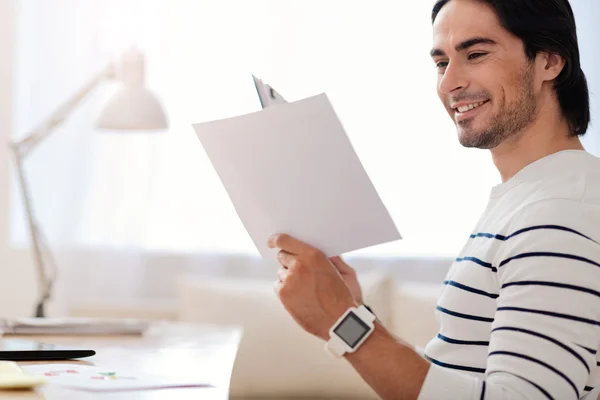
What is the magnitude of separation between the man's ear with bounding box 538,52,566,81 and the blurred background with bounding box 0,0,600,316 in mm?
1465

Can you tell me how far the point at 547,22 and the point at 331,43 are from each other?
1.57 m

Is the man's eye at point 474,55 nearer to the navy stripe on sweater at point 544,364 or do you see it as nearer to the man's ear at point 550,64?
the man's ear at point 550,64

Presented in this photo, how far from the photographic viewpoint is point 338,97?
281 centimetres

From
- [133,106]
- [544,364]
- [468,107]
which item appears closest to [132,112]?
[133,106]

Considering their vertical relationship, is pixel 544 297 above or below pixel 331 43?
below

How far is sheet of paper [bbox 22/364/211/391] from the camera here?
120cm

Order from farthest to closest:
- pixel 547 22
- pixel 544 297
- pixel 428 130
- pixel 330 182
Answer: pixel 428 130
pixel 547 22
pixel 330 182
pixel 544 297

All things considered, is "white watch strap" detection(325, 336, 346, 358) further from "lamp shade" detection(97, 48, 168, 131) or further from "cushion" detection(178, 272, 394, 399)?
"cushion" detection(178, 272, 394, 399)

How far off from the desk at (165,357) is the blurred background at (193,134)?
783 millimetres

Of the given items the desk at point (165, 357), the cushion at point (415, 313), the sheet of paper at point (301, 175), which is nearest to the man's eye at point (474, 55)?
the sheet of paper at point (301, 175)

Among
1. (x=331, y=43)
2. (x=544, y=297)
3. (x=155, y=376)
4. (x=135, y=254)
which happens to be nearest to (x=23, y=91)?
(x=135, y=254)

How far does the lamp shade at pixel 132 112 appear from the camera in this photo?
2.23 m

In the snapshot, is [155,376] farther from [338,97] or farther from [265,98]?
[338,97]

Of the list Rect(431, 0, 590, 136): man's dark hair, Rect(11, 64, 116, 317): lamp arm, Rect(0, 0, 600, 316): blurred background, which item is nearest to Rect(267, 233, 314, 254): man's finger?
Rect(431, 0, 590, 136): man's dark hair
